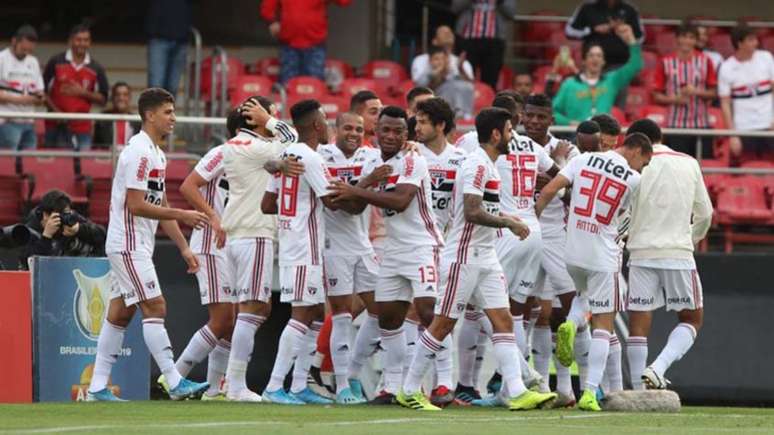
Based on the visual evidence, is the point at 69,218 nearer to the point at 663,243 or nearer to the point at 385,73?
the point at 663,243

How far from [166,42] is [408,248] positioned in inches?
306

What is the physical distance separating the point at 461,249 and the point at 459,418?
1.41 metres

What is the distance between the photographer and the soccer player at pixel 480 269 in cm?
1230

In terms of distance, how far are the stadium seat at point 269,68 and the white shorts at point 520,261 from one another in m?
8.04

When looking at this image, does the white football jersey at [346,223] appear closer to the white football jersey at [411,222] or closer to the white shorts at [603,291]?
the white football jersey at [411,222]

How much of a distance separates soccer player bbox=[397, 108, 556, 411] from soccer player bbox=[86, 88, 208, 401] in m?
1.70

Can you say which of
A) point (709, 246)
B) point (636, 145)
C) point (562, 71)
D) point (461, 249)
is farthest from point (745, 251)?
point (461, 249)

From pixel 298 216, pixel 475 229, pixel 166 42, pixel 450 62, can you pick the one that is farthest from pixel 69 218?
pixel 450 62

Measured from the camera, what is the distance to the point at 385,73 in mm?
21406

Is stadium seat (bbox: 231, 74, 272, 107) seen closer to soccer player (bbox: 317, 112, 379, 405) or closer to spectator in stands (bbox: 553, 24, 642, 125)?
spectator in stands (bbox: 553, 24, 642, 125)

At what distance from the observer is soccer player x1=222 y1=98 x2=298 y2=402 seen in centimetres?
1338

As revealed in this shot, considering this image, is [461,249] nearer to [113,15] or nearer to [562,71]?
[562,71]

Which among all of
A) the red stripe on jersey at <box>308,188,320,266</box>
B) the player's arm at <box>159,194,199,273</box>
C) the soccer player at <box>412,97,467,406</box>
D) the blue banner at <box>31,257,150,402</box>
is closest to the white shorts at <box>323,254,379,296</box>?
the red stripe on jersey at <box>308,188,320,266</box>

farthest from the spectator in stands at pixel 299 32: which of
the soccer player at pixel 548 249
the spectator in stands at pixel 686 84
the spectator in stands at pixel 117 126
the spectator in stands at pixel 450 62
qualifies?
the soccer player at pixel 548 249
